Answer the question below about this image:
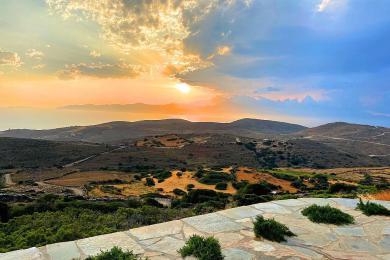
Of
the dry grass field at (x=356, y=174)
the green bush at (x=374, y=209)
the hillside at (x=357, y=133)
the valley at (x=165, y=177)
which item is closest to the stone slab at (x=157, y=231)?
the valley at (x=165, y=177)

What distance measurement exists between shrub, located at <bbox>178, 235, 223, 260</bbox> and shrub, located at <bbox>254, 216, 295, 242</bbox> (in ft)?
3.39

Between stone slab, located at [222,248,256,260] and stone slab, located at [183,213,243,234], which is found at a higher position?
stone slab, located at [183,213,243,234]

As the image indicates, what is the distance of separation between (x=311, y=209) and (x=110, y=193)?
37.9 meters

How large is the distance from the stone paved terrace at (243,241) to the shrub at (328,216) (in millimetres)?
175

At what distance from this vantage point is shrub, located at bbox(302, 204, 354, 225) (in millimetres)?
7215

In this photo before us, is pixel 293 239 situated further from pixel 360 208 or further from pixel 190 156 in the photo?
pixel 190 156

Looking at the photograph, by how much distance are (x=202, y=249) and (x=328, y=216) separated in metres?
3.29

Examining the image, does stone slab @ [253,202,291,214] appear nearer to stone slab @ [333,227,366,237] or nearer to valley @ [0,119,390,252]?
stone slab @ [333,227,366,237]

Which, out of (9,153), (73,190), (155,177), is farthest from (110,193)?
(9,153)

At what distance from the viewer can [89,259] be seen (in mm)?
4930

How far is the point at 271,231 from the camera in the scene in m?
6.10

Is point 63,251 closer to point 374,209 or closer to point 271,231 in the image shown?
point 271,231

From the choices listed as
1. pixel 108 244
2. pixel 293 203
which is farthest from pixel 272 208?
pixel 108 244

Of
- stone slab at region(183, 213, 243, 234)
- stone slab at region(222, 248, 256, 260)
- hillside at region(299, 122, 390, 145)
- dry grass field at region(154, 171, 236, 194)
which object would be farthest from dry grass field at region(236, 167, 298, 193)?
hillside at region(299, 122, 390, 145)
